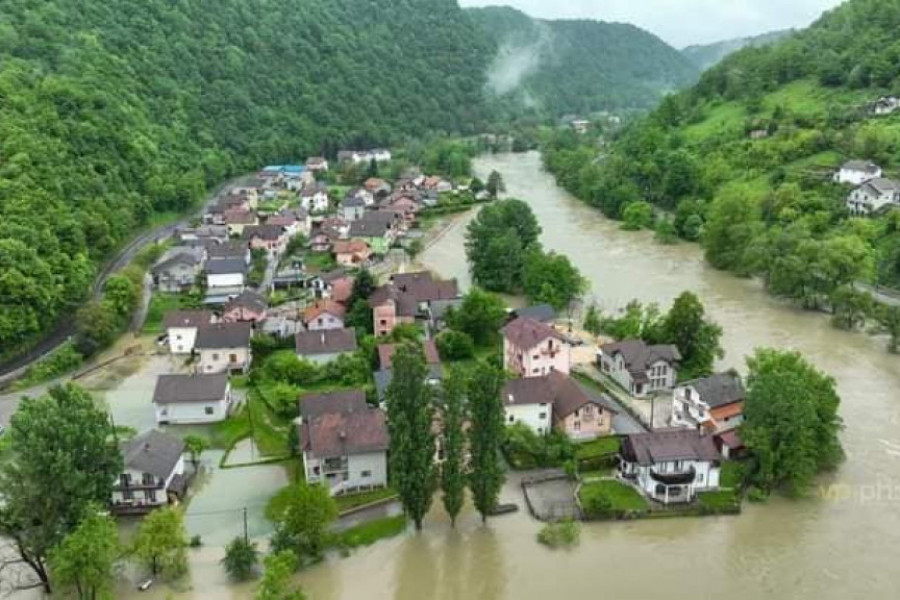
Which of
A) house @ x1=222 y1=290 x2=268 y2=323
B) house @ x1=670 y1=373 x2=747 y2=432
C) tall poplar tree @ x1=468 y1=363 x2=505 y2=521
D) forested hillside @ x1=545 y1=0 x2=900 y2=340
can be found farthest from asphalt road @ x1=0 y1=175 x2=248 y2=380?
forested hillside @ x1=545 y1=0 x2=900 y2=340

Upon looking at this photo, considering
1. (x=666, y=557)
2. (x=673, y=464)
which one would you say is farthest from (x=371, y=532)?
(x=673, y=464)

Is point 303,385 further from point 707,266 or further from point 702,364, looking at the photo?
point 707,266

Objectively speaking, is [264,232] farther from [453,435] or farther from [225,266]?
[453,435]

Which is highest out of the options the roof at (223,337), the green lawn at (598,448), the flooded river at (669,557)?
the roof at (223,337)

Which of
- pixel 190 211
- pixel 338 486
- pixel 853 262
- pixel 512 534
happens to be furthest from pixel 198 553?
pixel 190 211

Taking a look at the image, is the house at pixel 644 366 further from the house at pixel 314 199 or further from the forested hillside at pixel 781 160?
the house at pixel 314 199

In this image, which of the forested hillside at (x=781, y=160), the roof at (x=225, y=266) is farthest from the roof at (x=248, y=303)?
the forested hillside at (x=781, y=160)
